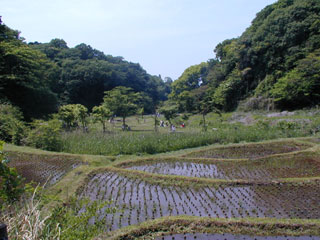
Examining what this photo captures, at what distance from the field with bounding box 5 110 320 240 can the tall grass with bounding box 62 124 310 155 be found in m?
0.25

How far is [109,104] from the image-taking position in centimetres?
2133

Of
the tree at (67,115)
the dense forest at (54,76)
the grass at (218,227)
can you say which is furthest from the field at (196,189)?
the dense forest at (54,76)

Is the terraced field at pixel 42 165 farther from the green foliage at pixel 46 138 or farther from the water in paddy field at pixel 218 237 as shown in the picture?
the water in paddy field at pixel 218 237

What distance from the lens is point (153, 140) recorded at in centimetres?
1124

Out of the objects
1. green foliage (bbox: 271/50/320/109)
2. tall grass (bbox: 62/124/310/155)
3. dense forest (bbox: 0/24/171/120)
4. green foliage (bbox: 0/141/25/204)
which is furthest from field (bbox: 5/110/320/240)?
green foliage (bbox: 271/50/320/109)

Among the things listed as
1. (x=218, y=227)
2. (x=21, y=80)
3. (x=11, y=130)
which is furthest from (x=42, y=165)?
(x=21, y=80)

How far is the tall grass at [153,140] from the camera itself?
10633 millimetres

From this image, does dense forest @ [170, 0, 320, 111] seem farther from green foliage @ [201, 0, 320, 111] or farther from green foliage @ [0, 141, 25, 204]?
green foliage @ [0, 141, 25, 204]

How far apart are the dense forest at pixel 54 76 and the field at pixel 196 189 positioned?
30.8 feet

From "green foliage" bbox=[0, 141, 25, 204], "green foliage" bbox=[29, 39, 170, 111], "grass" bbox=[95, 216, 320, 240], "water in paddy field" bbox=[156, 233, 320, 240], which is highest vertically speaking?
"green foliage" bbox=[29, 39, 170, 111]

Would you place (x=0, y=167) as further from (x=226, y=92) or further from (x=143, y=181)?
(x=226, y=92)

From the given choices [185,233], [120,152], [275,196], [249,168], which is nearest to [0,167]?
[185,233]

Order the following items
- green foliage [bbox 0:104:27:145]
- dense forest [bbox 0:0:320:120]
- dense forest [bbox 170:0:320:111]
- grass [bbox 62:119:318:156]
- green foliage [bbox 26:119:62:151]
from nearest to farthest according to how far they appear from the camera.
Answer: grass [bbox 62:119:318:156] < green foliage [bbox 26:119:62:151] < green foliage [bbox 0:104:27:145] < dense forest [bbox 0:0:320:120] < dense forest [bbox 170:0:320:111]

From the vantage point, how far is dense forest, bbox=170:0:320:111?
2148 centimetres
